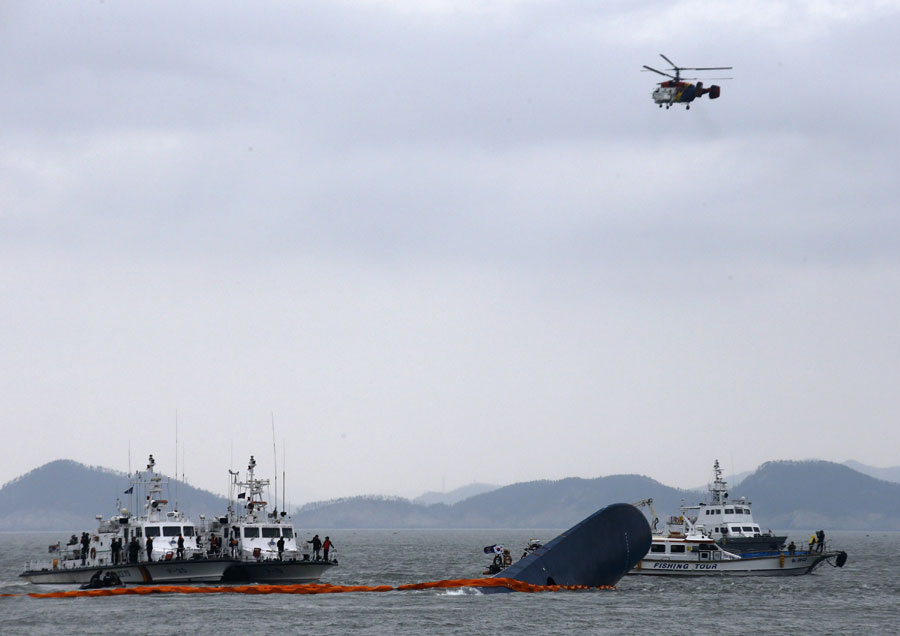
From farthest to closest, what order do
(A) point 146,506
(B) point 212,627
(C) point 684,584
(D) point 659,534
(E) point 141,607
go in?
(D) point 659,534 < (C) point 684,584 < (A) point 146,506 < (E) point 141,607 < (B) point 212,627

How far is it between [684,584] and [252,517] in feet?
93.0

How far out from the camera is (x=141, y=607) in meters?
55.1

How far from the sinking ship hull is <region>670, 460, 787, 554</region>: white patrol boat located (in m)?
27.0

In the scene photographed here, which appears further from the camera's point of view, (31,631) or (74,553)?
(74,553)

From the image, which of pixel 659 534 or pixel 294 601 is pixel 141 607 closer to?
pixel 294 601

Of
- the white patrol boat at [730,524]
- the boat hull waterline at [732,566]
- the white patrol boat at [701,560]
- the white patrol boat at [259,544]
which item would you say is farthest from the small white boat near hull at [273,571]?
the white patrol boat at [730,524]

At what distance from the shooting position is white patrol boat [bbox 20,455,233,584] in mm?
62406

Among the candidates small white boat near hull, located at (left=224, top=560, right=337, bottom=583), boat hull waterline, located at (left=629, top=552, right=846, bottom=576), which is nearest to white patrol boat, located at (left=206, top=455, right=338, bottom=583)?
Result: small white boat near hull, located at (left=224, top=560, right=337, bottom=583)

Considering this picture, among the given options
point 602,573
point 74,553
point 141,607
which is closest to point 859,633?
point 602,573

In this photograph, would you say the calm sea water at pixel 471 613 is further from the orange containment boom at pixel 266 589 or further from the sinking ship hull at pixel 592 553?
the sinking ship hull at pixel 592 553

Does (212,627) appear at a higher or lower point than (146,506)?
lower

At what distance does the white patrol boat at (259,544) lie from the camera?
207 ft

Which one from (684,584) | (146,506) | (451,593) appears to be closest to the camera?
(451,593)

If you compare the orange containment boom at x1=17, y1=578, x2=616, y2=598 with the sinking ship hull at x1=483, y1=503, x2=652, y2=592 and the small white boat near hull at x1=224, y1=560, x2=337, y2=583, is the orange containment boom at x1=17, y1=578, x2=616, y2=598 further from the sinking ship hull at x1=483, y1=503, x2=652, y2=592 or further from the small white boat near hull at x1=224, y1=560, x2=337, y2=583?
the small white boat near hull at x1=224, y1=560, x2=337, y2=583
